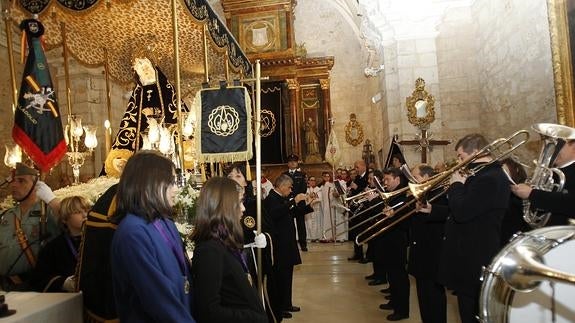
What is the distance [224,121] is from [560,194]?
296cm

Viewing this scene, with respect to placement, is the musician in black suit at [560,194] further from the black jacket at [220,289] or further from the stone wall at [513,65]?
the stone wall at [513,65]

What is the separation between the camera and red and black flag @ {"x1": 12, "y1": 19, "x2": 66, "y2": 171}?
3.61 m

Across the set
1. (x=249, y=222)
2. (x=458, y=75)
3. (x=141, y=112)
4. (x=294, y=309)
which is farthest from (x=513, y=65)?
(x=141, y=112)

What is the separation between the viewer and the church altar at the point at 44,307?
180 centimetres

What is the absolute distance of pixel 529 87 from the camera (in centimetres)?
585

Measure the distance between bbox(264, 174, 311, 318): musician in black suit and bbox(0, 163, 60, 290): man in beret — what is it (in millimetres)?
2184

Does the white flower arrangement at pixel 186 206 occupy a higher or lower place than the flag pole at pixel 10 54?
lower

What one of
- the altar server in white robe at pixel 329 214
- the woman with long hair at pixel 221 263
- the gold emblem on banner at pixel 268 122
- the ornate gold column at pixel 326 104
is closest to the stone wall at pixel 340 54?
the ornate gold column at pixel 326 104

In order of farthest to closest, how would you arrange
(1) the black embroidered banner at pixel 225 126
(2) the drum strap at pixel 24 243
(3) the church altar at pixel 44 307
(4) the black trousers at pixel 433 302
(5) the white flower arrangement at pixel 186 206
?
(1) the black embroidered banner at pixel 225 126 < (4) the black trousers at pixel 433 302 < (5) the white flower arrangement at pixel 186 206 < (2) the drum strap at pixel 24 243 < (3) the church altar at pixel 44 307

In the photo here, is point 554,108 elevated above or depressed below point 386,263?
above

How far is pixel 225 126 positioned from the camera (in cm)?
433

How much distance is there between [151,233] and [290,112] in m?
13.8

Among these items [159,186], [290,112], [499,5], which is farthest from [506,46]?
[290,112]

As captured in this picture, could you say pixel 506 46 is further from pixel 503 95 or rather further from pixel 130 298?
pixel 130 298
